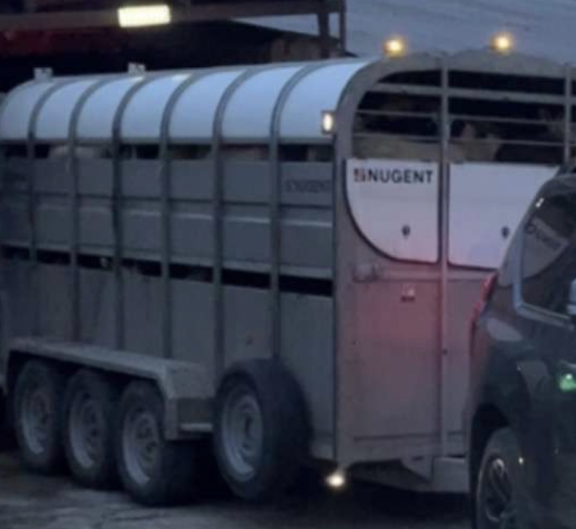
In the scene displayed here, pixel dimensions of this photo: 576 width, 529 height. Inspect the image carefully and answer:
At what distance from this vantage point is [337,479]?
10.7 m

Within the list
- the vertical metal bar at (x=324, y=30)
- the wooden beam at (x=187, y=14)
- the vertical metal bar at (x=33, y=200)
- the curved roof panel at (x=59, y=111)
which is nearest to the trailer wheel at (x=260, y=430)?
the curved roof panel at (x=59, y=111)

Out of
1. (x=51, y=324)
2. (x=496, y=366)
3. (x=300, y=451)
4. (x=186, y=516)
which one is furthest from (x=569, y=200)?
(x=51, y=324)

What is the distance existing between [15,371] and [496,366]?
5.33 meters

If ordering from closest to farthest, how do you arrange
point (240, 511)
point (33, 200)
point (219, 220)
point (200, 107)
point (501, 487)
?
point (501, 487), point (219, 220), point (200, 107), point (240, 511), point (33, 200)

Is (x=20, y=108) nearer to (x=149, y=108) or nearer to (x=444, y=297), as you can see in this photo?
(x=149, y=108)

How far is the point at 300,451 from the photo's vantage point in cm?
1033

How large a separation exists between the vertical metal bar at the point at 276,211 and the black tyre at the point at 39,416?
2.34 metres

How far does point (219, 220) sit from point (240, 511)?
5.62 ft

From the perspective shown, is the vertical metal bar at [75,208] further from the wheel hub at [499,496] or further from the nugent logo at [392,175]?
the wheel hub at [499,496]

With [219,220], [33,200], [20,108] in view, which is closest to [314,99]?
[219,220]

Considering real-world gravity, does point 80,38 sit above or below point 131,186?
above

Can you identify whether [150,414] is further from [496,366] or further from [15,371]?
[496,366]

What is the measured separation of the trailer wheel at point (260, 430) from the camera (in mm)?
10258

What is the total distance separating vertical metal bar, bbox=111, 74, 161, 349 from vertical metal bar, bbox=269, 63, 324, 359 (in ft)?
5.71
